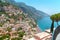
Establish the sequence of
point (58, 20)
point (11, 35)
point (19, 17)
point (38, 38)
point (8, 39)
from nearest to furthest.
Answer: point (58, 20)
point (38, 38)
point (8, 39)
point (11, 35)
point (19, 17)

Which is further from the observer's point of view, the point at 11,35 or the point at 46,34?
the point at 11,35

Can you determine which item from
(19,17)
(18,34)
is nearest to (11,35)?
(18,34)

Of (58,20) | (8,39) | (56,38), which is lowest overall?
(8,39)

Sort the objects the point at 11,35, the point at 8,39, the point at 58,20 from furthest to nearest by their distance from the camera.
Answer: the point at 11,35
the point at 8,39
the point at 58,20

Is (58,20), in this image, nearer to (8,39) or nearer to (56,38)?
(56,38)

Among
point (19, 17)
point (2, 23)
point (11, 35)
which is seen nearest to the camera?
point (11, 35)

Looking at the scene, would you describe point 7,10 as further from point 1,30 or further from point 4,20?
point 1,30

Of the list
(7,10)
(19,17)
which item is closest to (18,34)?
(19,17)

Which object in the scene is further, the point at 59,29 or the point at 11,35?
the point at 11,35

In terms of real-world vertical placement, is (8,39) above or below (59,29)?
below
